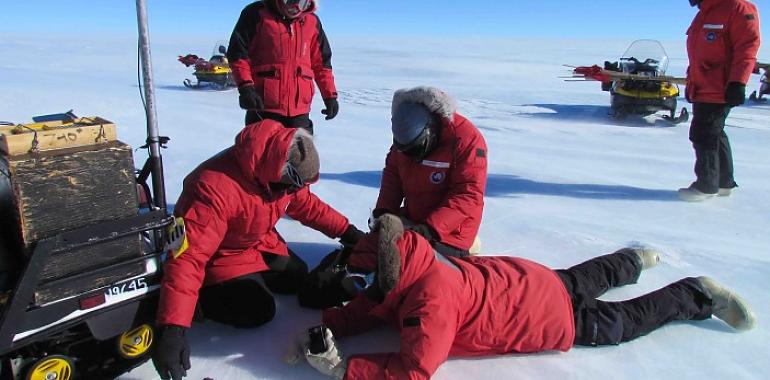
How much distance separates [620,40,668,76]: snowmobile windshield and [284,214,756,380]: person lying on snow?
261 inches

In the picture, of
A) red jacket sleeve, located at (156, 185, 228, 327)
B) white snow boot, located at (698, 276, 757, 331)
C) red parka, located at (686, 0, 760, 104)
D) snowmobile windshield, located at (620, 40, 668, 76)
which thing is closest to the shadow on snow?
red parka, located at (686, 0, 760, 104)

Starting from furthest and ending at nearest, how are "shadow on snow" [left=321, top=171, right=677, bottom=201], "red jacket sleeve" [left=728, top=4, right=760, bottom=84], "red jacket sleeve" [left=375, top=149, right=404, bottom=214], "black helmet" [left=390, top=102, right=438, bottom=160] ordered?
"shadow on snow" [left=321, top=171, right=677, bottom=201]
"red jacket sleeve" [left=728, top=4, right=760, bottom=84]
"red jacket sleeve" [left=375, top=149, right=404, bottom=214]
"black helmet" [left=390, top=102, right=438, bottom=160]

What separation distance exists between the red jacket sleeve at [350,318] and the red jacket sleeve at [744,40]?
308 centimetres

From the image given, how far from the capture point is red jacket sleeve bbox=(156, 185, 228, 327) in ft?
5.77

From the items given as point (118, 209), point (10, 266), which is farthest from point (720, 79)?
point (10, 266)

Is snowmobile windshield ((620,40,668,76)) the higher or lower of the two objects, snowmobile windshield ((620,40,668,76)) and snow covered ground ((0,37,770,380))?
the higher

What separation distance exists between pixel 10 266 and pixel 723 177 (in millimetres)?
4314

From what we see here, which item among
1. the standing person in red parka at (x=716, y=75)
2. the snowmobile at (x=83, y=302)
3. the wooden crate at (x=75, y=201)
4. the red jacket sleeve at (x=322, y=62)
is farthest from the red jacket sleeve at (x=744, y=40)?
the wooden crate at (x=75, y=201)

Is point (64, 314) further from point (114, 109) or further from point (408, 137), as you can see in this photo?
point (114, 109)

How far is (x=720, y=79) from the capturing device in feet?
12.4

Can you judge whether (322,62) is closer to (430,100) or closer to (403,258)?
(430,100)

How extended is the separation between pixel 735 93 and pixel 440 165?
2394 millimetres

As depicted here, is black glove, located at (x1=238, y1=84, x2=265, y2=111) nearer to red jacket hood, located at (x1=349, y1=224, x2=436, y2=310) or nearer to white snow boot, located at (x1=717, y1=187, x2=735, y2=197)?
red jacket hood, located at (x1=349, y1=224, x2=436, y2=310)

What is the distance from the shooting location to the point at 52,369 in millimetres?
1590
